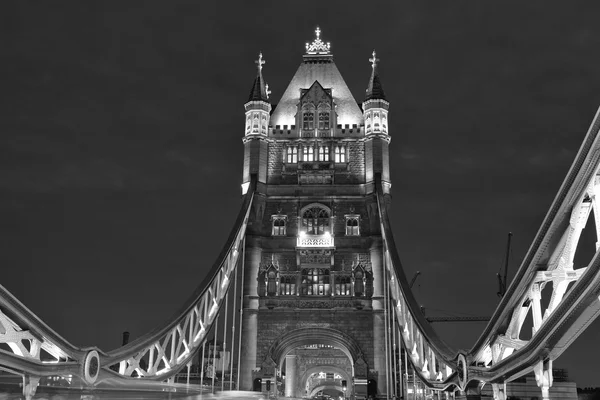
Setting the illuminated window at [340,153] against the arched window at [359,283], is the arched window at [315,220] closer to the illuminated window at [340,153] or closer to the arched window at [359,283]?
the arched window at [359,283]

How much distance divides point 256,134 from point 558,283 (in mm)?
37105

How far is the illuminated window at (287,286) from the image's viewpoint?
4612 cm

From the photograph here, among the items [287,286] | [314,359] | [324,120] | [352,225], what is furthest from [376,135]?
Answer: [314,359]

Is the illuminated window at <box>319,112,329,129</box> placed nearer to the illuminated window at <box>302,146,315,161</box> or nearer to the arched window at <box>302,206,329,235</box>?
the illuminated window at <box>302,146,315,161</box>

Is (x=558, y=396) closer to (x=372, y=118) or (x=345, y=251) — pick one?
(x=345, y=251)

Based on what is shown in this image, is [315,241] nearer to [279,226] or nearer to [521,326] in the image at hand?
[279,226]

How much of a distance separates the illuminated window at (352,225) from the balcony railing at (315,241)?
1.79m

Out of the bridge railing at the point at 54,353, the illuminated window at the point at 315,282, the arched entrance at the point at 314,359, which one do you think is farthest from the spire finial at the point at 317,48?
the bridge railing at the point at 54,353

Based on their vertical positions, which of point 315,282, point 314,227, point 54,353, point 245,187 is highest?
point 245,187

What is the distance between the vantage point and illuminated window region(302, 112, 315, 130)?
170 feet

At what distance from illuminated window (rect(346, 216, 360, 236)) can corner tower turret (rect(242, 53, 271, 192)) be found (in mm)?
6757

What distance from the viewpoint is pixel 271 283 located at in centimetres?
4578

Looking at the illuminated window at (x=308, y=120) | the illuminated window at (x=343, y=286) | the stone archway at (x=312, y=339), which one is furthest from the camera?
the illuminated window at (x=308, y=120)

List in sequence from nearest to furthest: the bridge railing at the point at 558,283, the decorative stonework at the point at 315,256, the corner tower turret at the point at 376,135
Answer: the bridge railing at the point at 558,283
the decorative stonework at the point at 315,256
the corner tower turret at the point at 376,135
